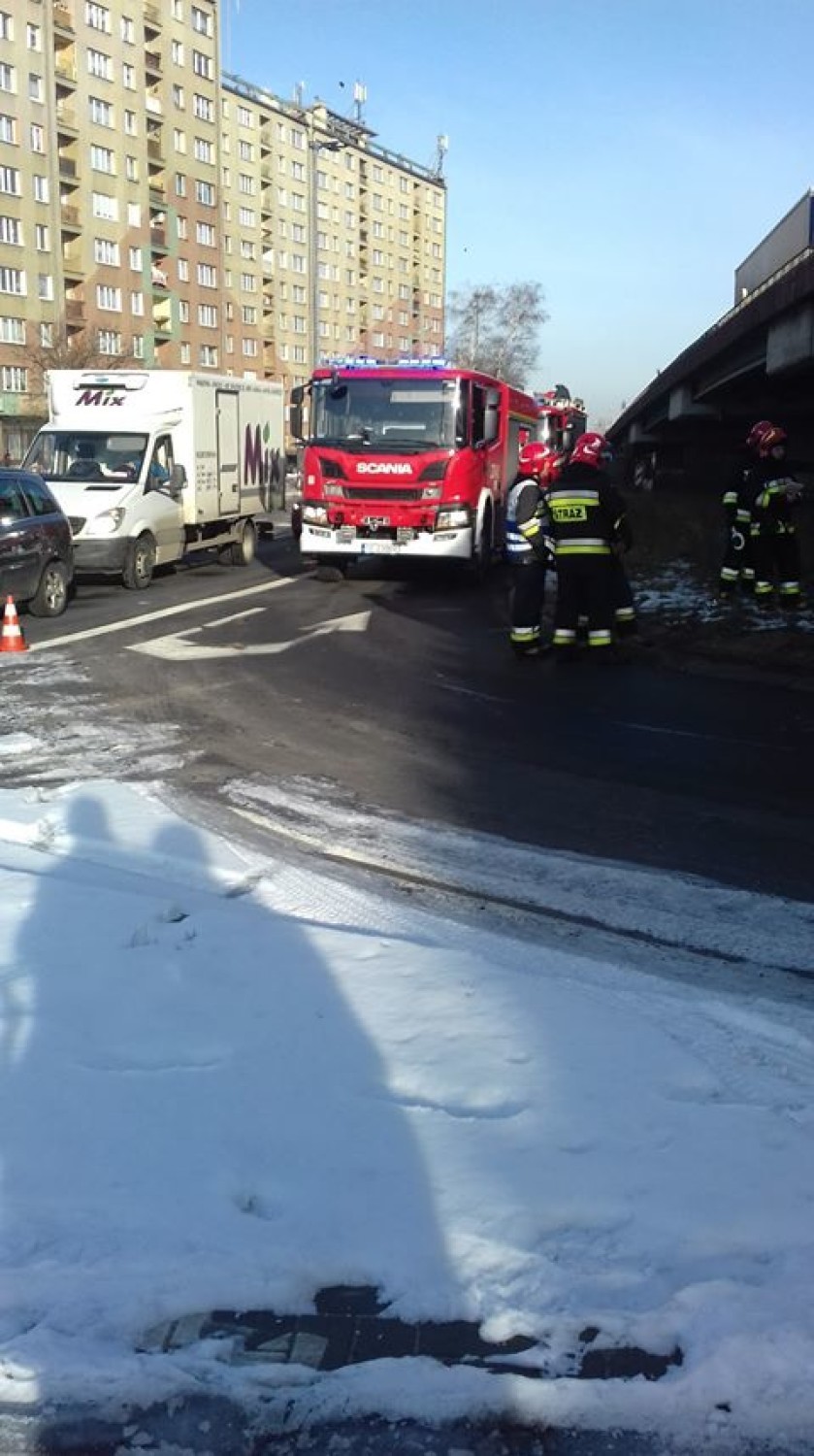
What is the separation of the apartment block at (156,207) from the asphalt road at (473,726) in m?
28.2

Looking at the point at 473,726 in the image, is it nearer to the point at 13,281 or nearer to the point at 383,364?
the point at 383,364

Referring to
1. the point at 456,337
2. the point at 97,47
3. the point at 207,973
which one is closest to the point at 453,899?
the point at 207,973

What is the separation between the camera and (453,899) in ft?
16.6

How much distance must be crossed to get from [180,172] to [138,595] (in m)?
66.2

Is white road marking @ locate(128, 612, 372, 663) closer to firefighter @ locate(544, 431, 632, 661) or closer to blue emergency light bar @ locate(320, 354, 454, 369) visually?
firefighter @ locate(544, 431, 632, 661)

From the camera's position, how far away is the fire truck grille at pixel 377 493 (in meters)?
16.2

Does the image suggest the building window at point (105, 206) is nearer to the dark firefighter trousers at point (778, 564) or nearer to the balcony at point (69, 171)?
the balcony at point (69, 171)

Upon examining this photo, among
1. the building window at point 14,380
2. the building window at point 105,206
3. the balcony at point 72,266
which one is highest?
the building window at point 105,206

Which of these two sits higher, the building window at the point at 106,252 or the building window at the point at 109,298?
the building window at the point at 106,252

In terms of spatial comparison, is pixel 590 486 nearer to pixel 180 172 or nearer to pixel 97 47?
pixel 97 47

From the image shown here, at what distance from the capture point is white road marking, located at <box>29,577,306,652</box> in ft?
39.1

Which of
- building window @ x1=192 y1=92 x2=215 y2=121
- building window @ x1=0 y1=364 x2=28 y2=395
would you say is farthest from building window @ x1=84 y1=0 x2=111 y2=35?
building window @ x1=0 y1=364 x2=28 y2=395

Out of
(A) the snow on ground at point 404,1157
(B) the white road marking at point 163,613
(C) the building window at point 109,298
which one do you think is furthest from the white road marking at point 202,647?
(C) the building window at point 109,298

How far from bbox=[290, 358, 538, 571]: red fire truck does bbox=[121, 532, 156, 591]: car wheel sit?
2149 mm
